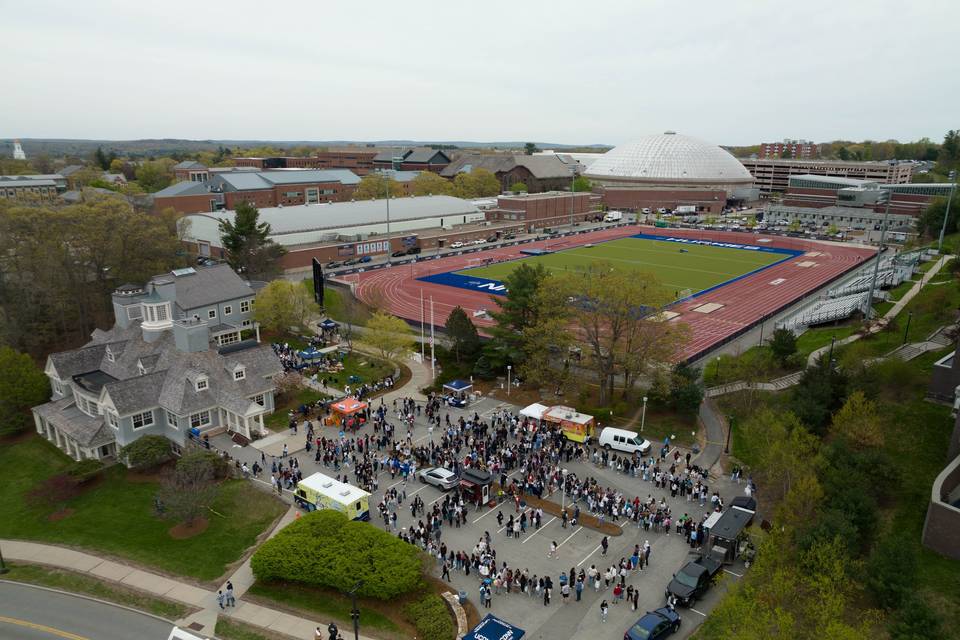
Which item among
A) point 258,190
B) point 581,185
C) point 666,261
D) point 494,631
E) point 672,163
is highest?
point 672,163

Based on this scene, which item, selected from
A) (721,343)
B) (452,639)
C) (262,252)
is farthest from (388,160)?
(452,639)

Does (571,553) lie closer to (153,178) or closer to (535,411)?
(535,411)

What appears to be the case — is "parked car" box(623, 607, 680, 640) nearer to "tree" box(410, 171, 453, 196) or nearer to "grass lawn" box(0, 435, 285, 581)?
"grass lawn" box(0, 435, 285, 581)

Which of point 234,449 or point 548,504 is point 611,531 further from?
point 234,449

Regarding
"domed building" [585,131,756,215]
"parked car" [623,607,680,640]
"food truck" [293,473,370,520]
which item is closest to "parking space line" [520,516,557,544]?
"parked car" [623,607,680,640]

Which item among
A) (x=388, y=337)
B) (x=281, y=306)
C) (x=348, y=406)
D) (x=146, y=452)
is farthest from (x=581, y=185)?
(x=146, y=452)

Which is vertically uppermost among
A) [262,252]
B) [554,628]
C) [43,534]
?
[262,252]
